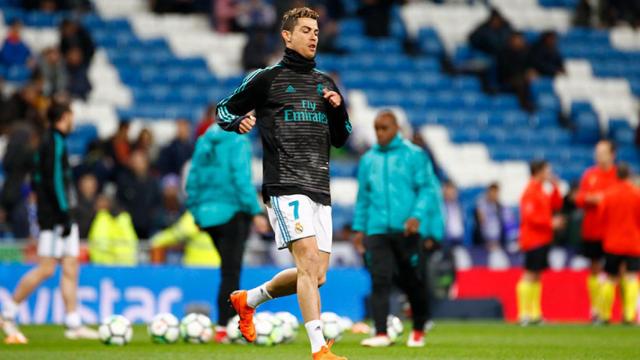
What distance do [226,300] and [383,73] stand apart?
1549 centimetres

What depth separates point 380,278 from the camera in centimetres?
1352

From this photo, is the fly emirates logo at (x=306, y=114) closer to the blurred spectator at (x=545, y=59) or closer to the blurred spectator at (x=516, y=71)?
the blurred spectator at (x=516, y=71)

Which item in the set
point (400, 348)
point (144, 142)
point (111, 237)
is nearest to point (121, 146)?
point (144, 142)

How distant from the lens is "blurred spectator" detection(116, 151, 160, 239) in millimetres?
21469

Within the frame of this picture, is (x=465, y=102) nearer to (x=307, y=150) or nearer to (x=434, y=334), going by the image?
(x=434, y=334)

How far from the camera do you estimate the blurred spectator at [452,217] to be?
2341 cm

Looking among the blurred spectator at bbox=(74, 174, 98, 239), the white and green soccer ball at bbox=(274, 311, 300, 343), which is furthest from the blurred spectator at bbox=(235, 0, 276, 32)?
the white and green soccer ball at bbox=(274, 311, 300, 343)

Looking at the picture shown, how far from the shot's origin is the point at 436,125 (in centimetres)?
2795

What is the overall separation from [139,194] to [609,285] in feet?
23.3

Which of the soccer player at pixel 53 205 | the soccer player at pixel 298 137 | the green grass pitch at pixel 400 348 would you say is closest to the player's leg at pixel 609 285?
the green grass pitch at pixel 400 348

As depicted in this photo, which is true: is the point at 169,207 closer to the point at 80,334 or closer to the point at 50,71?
the point at 50,71

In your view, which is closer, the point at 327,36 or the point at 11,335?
the point at 11,335

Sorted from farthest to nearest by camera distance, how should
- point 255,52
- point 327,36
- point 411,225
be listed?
1. point 327,36
2. point 255,52
3. point 411,225

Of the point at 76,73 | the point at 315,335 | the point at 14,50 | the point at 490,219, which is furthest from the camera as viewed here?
the point at 14,50
